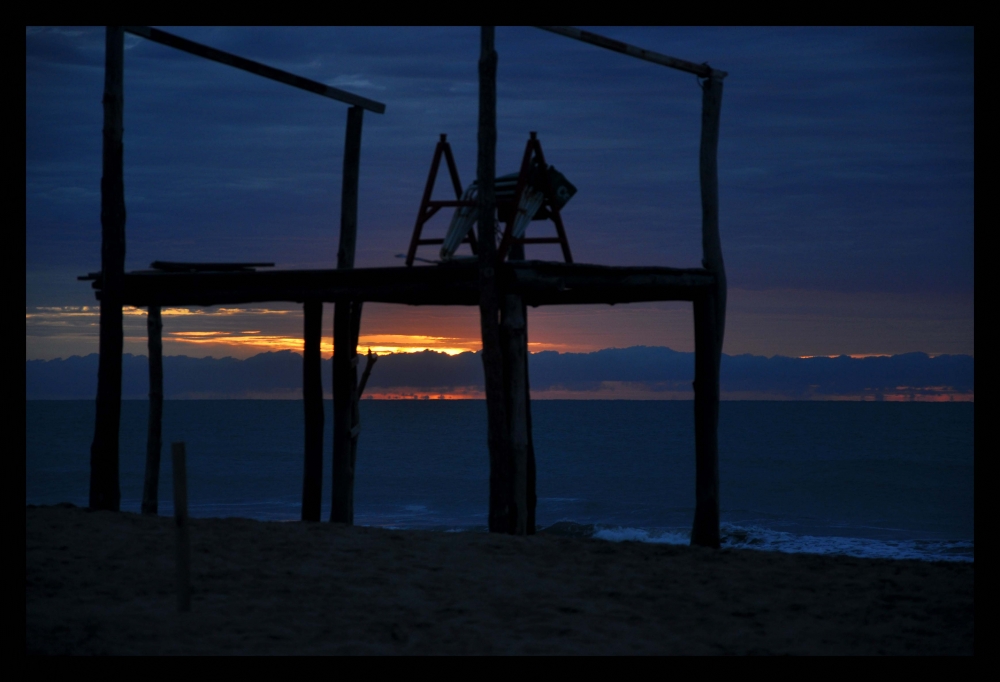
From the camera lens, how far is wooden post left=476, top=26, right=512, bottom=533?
9867 mm

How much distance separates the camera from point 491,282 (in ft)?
32.3

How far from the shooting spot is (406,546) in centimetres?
898

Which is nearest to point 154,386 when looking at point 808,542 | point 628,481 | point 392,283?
point 392,283

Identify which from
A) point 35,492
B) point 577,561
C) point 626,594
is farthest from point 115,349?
point 35,492

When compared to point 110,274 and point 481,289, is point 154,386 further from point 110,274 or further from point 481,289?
point 481,289

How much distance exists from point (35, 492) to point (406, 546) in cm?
3303

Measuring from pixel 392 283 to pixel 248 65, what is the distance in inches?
127

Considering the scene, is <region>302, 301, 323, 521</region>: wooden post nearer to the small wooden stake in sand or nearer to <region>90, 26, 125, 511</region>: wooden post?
<region>90, 26, 125, 511</region>: wooden post

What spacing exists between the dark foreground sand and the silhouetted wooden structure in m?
1.32

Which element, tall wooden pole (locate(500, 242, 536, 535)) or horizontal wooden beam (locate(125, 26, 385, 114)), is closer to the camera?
tall wooden pole (locate(500, 242, 536, 535))

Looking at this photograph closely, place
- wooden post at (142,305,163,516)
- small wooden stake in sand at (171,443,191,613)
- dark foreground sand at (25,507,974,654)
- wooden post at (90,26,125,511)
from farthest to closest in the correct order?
wooden post at (142,305,163,516) < wooden post at (90,26,125,511) < small wooden stake in sand at (171,443,191,613) < dark foreground sand at (25,507,974,654)

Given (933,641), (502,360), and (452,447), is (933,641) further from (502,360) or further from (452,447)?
(452,447)

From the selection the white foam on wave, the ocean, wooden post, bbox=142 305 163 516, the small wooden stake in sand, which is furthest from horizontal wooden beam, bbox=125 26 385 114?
the white foam on wave

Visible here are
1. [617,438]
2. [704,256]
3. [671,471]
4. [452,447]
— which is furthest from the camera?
[617,438]
